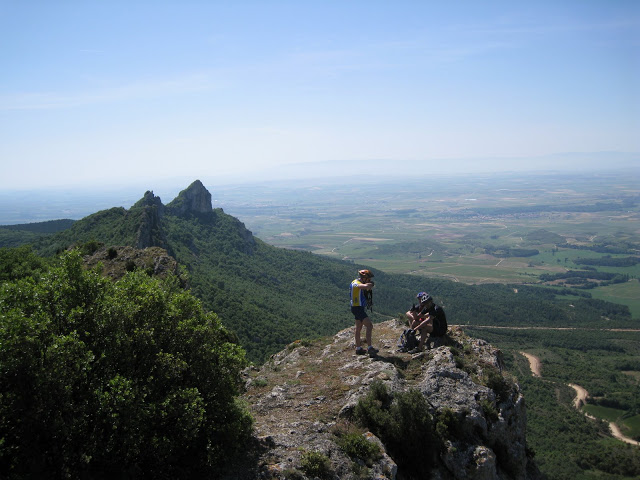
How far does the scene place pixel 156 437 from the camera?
7492 millimetres

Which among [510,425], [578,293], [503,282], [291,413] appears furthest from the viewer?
[503,282]

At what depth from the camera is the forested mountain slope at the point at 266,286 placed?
4991 cm

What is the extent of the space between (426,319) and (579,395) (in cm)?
6484

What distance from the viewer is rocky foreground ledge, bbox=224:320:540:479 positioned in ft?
31.3

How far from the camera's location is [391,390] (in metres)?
11.9

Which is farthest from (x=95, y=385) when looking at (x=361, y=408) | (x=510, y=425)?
(x=510, y=425)

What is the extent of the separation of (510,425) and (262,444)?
339 inches

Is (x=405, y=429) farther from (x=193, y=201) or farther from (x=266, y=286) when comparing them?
(x=193, y=201)

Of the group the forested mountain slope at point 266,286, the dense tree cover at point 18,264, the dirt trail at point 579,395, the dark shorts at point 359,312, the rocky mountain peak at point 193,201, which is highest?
the rocky mountain peak at point 193,201

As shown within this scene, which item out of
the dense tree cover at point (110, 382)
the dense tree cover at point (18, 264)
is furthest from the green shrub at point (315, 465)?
the dense tree cover at point (18, 264)

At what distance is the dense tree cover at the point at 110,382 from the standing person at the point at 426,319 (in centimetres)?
771

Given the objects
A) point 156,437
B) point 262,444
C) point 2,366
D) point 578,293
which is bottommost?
point 578,293

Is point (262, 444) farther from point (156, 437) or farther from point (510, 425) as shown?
point (510, 425)

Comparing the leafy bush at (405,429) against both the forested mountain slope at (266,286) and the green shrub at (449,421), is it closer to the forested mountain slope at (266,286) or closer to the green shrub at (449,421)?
the green shrub at (449,421)
